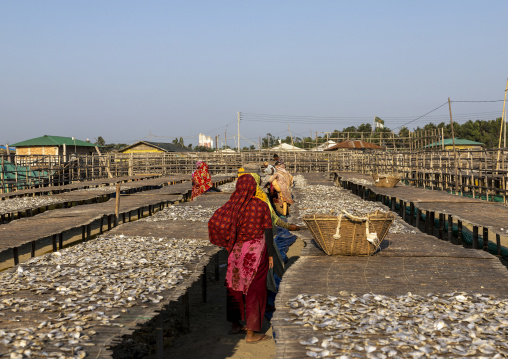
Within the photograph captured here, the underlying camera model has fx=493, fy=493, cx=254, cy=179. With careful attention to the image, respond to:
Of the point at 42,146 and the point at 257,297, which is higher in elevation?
the point at 42,146

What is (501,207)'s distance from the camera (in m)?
11.3

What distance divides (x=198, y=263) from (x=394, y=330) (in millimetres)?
3175

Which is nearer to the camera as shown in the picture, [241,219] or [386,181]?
[241,219]

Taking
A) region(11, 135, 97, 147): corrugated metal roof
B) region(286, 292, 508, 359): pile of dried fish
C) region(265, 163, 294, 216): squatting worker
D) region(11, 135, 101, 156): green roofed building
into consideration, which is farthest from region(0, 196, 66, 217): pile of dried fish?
region(11, 135, 97, 147): corrugated metal roof

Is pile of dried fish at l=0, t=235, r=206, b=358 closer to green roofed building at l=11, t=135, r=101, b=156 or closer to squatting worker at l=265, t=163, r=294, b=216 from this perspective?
squatting worker at l=265, t=163, r=294, b=216

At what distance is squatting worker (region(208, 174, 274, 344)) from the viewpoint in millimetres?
5473

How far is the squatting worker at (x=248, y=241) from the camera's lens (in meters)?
5.47

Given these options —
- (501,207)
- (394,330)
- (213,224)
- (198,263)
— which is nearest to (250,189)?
(213,224)

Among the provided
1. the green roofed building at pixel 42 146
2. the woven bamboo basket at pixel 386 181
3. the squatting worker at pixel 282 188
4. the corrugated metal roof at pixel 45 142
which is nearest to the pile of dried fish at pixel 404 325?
the squatting worker at pixel 282 188

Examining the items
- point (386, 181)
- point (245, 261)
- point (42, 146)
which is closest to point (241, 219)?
point (245, 261)

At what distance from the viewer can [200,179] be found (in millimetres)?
15500

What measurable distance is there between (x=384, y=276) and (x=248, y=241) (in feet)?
5.27

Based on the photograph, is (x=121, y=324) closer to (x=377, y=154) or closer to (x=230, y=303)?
(x=230, y=303)

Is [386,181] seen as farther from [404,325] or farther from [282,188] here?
[404,325]
